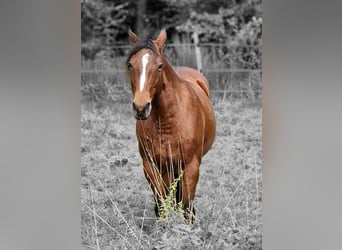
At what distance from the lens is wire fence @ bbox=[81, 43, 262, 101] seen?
4.25 meters

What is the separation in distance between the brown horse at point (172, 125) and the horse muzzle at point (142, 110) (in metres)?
0.01

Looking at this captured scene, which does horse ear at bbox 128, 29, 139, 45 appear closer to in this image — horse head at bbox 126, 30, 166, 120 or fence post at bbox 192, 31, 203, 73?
horse head at bbox 126, 30, 166, 120

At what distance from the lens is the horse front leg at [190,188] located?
14.1 feet

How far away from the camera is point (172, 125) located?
14.0ft

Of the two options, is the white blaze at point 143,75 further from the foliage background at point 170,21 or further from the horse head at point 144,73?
the foliage background at point 170,21

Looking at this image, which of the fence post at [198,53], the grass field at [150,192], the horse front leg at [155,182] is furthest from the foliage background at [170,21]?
the horse front leg at [155,182]

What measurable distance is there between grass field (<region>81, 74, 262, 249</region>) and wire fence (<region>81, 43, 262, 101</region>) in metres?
0.06

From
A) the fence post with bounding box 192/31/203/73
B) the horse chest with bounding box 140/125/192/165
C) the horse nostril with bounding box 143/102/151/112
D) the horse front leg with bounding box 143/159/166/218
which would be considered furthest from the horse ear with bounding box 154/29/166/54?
the horse front leg with bounding box 143/159/166/218

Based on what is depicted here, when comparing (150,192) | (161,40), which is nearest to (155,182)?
(150,192)

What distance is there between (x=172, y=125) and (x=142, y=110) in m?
0.27
